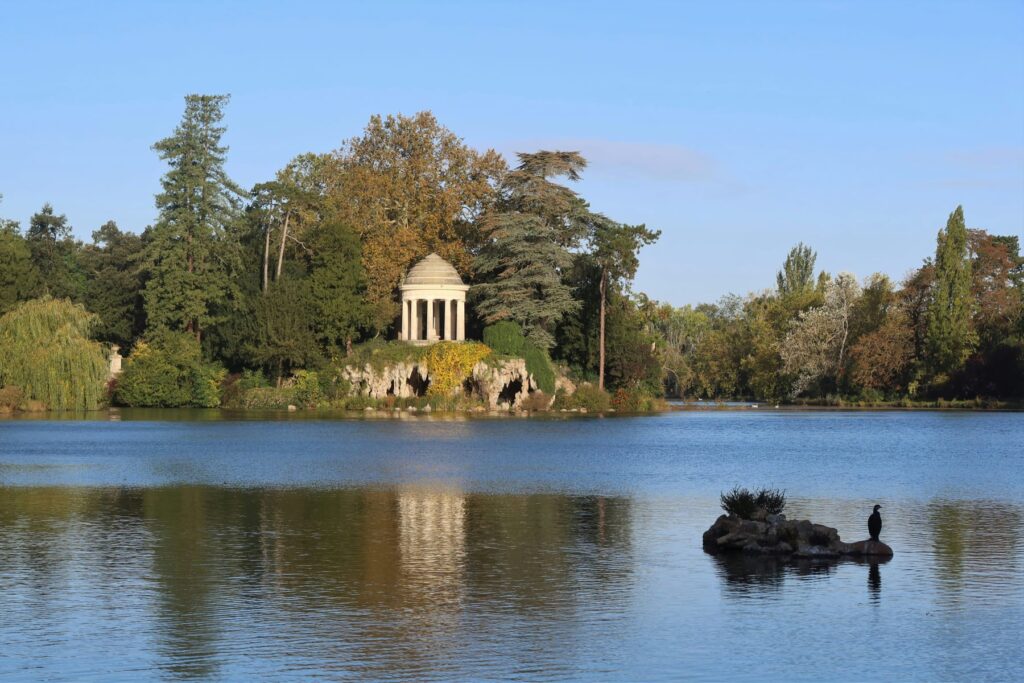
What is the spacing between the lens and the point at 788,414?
98.7 metres

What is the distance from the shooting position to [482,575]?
22578mm

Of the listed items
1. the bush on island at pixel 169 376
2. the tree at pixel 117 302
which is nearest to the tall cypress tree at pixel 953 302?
the bush on island at pixel 169 376

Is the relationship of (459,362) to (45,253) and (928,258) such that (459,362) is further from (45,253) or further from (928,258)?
(928,258)

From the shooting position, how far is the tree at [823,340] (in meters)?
117

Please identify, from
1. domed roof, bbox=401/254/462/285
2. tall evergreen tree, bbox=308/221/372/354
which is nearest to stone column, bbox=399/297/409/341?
domed roof, bbox=401/254/462/285

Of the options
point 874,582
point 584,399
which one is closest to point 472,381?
point 584,399

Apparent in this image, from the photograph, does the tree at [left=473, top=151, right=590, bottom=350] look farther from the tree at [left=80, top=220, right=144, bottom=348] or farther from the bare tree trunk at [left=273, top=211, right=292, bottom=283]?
the tree at [left=80, top=220, right=144, bottom=348]

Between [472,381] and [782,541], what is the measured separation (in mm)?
65586

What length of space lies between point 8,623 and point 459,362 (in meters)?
70.0

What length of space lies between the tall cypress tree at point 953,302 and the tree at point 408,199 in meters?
36.0

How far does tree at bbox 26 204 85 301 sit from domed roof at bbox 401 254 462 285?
27076 mm

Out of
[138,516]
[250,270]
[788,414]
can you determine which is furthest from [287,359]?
[138,516]

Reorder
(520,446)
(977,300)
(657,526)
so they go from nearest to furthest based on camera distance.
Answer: (657,526) < (520,446) < (977,300)

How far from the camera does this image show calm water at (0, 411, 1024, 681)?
54.5 feet
